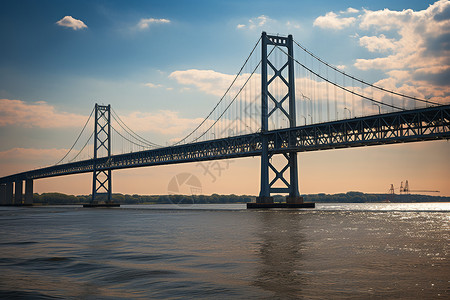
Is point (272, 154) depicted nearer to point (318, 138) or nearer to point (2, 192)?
point (318, 138)

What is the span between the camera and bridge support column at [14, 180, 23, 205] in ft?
448

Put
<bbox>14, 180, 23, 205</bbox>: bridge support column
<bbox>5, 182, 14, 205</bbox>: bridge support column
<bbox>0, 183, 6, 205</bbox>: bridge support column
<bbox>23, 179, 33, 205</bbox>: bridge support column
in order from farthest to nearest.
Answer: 1. <bbox>0, 183, 6, 205</bbox>: bridge support column
2. <bbox>5, 182, 14, 205</bbox>: bridge support column
3. <bbox>14, 180, 23, 205</bbox>: bridge support column
4. <bbox>23, 179, 33, 205</bbox>: bridge support column

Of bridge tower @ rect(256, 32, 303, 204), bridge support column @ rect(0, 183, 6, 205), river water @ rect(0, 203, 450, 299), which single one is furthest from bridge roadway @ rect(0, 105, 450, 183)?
bridge support column @ rect(0, 183, 6, 205)

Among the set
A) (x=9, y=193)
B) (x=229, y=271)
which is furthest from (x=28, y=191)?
(x=229, y=271)

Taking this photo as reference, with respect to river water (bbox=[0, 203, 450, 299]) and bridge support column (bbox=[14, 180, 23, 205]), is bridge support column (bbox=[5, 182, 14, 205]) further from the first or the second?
river water (bbox=[0, 203, 450, 299])

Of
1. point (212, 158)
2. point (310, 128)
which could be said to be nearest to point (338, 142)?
point (310, 128)

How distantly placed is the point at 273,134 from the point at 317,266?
5473 cm

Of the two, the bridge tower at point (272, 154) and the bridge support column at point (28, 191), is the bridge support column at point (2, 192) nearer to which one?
the bridge support column at point (28, 191)

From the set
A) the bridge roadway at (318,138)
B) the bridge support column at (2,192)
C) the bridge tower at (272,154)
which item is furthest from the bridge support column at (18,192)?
the bridge tower at (272,154)

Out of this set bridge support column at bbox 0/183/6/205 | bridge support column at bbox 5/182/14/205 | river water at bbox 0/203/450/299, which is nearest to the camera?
river water at bbox 0/203/450/299

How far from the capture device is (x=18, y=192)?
138375 millimetres

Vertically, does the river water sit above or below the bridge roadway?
below

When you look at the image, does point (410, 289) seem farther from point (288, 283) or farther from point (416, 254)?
point (416, 254)

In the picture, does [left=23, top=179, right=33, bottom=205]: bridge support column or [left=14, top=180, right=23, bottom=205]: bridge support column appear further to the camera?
[left=14, top=180, right=23, bottom=205]: bridge support column
